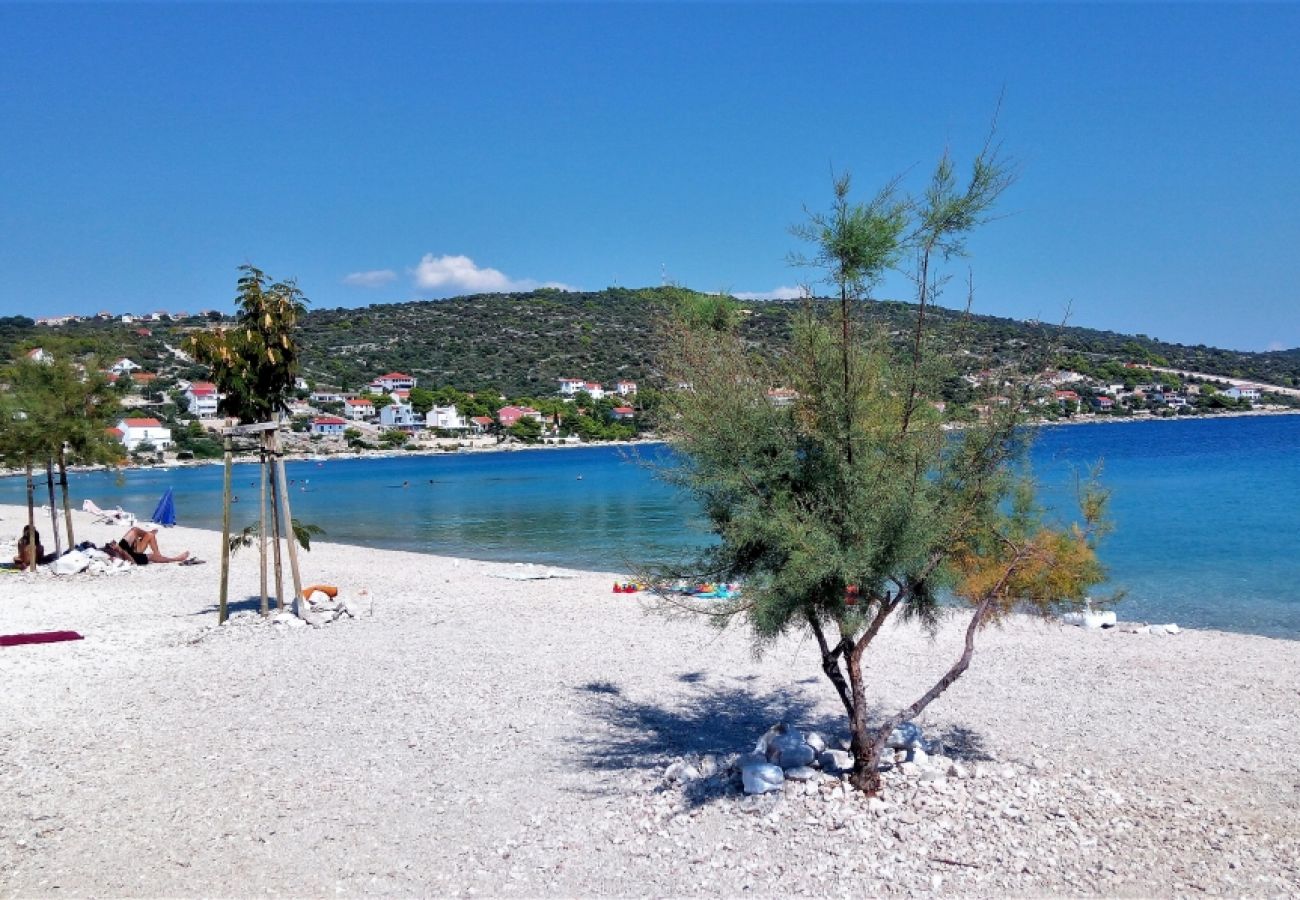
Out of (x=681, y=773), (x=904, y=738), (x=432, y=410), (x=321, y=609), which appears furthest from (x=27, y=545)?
(x=432, y=410)

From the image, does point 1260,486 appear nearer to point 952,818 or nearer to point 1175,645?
point 1175,645

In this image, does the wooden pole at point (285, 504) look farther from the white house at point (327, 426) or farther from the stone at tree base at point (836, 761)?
the white house at point (327, 426)

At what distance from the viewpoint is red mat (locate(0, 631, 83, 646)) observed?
1087 cm

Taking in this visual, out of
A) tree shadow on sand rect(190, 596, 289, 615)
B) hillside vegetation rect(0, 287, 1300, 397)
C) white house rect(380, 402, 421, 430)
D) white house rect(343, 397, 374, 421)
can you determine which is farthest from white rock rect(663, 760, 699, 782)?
white house rect(343, 397, 374, 421)

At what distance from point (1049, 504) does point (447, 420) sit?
98.6 meters

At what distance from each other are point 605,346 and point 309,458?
37652 mm

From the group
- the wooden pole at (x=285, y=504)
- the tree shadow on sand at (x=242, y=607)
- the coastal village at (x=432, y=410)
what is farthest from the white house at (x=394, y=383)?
the wooden pole at (x=285, y=504)

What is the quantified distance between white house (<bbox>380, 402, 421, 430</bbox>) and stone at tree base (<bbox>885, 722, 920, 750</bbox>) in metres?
107

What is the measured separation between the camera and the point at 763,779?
605 centimetres

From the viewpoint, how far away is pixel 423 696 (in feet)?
29.0

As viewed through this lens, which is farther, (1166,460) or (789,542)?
(1166,460)

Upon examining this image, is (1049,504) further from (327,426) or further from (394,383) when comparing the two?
(394,383)

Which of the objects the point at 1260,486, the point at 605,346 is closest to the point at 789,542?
the point at 1260,486

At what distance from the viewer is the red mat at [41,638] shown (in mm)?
10867
